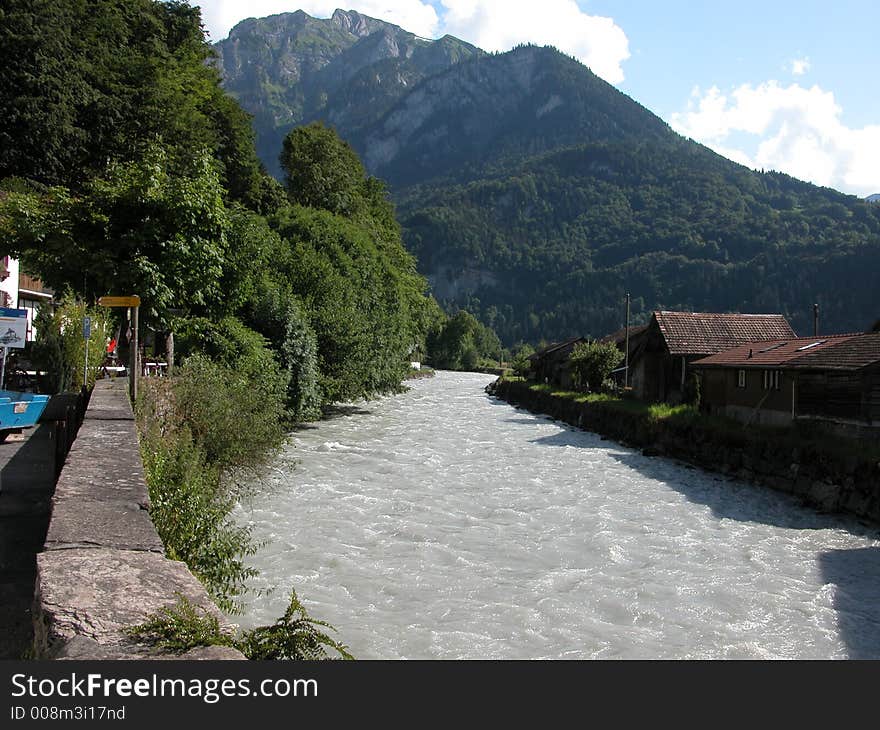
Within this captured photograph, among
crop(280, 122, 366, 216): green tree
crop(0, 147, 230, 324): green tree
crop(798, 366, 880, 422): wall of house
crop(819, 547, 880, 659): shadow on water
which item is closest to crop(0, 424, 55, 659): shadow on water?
crop(0, 147, 230, 324): green tree

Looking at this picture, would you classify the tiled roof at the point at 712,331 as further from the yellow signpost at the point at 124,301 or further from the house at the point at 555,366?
the yellow signpost at the point at 124,301

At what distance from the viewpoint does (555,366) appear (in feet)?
200

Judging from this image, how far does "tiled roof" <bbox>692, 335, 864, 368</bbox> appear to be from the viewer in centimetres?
2339

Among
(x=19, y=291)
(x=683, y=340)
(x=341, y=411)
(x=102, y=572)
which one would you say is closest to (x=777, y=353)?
(x=683, y=340)

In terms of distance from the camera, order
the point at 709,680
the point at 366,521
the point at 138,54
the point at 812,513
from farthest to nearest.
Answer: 1. the point at 138,54
2. the point at 812,513
3. the point at 366,521
4. the point at 709,680

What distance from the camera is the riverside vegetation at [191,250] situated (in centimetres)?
1153

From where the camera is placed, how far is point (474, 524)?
1365 centimetres

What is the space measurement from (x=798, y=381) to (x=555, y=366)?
1497 inches

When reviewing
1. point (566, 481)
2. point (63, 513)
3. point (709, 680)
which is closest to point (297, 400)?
point (566, 481)

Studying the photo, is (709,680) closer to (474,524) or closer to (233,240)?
(474,524)

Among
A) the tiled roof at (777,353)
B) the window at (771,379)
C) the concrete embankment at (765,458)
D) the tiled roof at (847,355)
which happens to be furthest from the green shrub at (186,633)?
the window at (771,379)

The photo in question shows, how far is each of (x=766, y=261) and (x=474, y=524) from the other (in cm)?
15673

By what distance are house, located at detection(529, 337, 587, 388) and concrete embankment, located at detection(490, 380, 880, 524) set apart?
22.3 meters

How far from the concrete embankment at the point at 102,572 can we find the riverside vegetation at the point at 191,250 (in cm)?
52
